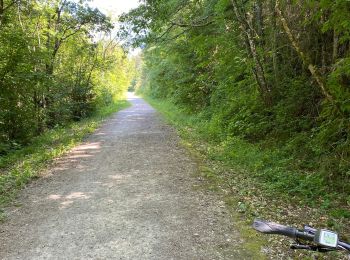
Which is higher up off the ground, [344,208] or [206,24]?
[206,24]

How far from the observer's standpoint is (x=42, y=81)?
11.3 m

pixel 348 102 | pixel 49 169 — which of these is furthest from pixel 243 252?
pixel 49 169

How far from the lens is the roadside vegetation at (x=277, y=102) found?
19.4 ft

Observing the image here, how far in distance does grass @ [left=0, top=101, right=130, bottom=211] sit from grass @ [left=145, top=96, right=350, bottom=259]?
13.2 feet

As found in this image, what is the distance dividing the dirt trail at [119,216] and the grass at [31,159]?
0.31 m

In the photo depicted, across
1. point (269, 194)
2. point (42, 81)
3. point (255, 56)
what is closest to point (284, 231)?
point (269, 194)

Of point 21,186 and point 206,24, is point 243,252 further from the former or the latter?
point 206,24

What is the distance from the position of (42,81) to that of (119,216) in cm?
735

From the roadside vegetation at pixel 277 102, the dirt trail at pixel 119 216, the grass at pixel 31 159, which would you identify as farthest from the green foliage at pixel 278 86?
the grass at pixel 31 159

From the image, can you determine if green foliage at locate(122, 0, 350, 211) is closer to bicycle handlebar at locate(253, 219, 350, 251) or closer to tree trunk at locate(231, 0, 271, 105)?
tree trunk at locate(231, 0, 271, 105)

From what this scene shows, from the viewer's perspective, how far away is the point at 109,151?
10414mm

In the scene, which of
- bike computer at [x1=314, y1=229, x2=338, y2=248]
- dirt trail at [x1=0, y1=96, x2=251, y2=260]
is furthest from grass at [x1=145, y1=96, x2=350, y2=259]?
bike computer at [x1=314, y1=229, x2=338, y2=248]

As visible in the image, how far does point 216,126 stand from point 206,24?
12.0ft

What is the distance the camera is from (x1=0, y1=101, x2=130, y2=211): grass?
7.11m
